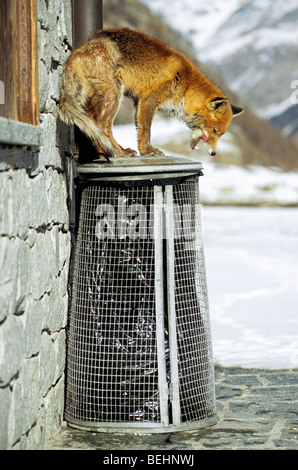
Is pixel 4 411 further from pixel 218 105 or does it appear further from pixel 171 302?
pixel 218 105

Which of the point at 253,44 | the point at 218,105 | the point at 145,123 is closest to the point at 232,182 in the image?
the point at 218,105

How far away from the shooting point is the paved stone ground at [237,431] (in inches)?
163

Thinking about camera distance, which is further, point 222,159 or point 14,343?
point 222,159

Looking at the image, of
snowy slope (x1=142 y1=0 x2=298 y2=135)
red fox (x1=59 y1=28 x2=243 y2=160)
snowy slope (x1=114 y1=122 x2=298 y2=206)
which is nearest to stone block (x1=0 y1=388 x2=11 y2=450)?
red fox (x1=59 y1=28 x2=243 y2=160)

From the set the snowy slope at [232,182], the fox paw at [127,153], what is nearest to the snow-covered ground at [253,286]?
the snowy slope at [232,182]

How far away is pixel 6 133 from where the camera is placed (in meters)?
3.13

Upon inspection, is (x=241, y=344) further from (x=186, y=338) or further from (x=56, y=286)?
(x=56, y=286)

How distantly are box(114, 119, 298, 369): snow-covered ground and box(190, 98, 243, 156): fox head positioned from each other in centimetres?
185

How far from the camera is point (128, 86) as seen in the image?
16.7ft

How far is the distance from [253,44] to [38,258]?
3676cm
